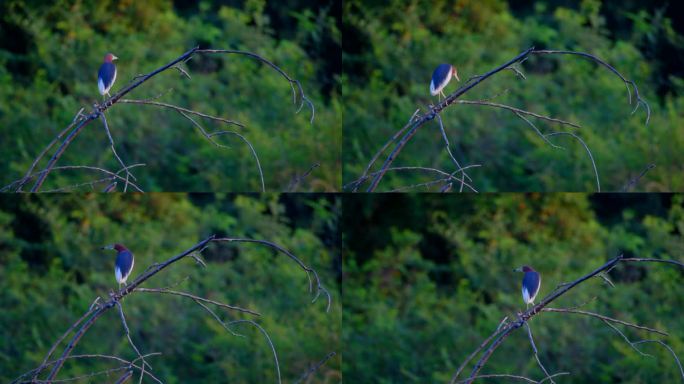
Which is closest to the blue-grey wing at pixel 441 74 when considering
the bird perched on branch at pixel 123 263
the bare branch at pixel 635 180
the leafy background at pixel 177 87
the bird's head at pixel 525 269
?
the leafy background at pixel 177 87

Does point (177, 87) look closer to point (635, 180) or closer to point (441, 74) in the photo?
point (441, 74)

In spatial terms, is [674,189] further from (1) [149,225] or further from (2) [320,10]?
(1) [149,225]

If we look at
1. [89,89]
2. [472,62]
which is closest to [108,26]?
[89,89]

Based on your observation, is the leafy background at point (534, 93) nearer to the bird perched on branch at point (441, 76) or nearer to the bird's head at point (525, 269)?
the bird perched on branch at point (441, 76)

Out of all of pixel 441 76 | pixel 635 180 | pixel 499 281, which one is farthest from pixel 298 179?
pixel 635 180

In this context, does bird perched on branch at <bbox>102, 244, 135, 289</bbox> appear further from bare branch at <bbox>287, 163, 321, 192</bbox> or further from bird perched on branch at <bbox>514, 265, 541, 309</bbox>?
bird perched on branch at <bbox>514, 265, 541, 309</bbox>

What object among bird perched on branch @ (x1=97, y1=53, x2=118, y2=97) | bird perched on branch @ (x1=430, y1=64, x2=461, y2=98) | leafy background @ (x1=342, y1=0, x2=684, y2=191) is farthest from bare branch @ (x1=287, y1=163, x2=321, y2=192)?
bird perched on branch @ (x1=97, y1=53, x2=118, y2=97)
